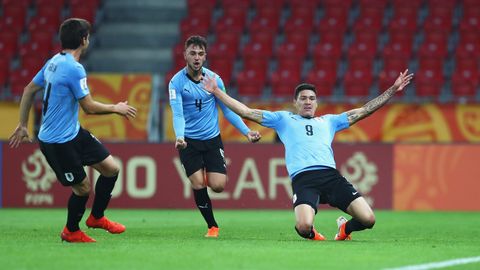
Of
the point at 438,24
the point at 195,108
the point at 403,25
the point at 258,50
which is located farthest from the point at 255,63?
the point at 195,108

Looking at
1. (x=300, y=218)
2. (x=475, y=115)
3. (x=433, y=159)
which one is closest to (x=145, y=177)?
(x=433, y=159)

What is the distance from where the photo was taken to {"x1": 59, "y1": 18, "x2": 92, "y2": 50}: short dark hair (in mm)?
9812

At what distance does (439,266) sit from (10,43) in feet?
56.1

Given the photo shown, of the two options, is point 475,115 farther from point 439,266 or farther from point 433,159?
point 439,266

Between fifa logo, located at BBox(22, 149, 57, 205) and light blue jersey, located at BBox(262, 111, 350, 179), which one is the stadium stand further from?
light blue jersey, located at BBox(262, 111, 350, 179)

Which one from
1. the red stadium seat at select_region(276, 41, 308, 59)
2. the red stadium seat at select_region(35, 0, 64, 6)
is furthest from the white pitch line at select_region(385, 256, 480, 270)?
the red stadium seat at select_region(35, 0, 64, 6)

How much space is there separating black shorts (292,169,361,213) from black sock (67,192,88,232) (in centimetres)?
221

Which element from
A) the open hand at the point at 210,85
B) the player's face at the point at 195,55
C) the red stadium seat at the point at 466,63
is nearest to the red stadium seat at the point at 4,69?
the red stadium seat at the point at 466,63

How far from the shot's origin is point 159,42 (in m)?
24.3

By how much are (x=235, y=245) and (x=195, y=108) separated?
88.7 inches

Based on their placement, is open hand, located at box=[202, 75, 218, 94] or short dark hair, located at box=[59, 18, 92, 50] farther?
open hand, located at box=[202, 75, 218, 94]

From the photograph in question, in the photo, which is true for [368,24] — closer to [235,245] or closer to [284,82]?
[284,82]

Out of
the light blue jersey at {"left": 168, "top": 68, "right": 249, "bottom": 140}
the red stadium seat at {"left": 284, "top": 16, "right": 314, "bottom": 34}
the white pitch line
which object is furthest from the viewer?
the red stadium seat at {"left": 284, "top": 16, "right": 314, "bottom": 34}

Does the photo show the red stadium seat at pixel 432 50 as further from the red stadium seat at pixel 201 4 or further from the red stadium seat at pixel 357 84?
the red stadium seat at pixel 201 4
